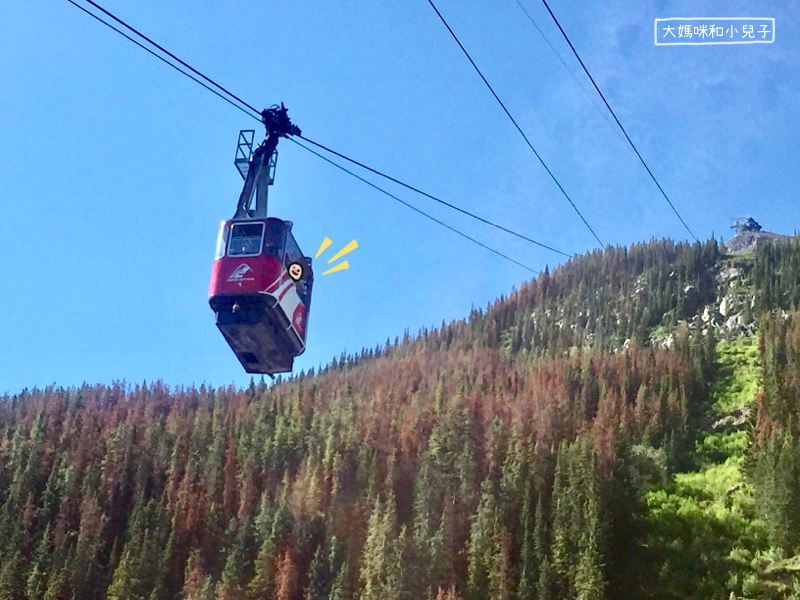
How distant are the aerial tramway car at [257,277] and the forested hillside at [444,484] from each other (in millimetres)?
55871

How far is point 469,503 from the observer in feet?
319

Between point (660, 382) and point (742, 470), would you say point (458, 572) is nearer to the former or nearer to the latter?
point (742, 470)

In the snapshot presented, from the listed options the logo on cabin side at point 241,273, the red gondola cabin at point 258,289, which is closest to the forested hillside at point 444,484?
the red gondola cabin at point 258,289

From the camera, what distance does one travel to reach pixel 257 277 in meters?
24.8

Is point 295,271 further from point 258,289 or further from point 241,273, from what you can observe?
point 258,289

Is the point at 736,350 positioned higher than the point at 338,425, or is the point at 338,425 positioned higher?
the point at 736,350

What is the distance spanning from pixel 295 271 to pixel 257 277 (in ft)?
5.70

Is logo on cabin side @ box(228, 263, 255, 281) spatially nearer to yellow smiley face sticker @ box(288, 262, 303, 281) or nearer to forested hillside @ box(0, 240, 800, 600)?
yellow smiley face sticker @ box(288, 262, 303, 281)

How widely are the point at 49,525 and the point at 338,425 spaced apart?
135 ft

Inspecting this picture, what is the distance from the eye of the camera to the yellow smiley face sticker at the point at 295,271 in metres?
26.0

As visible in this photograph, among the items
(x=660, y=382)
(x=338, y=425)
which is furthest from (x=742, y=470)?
(x=338, y=425)

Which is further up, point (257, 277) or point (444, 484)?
point (444, 484)

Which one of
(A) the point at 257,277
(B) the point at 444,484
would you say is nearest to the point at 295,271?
(A) the point at 257,277

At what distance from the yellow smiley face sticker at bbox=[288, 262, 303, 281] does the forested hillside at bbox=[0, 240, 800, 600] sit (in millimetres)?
55875
